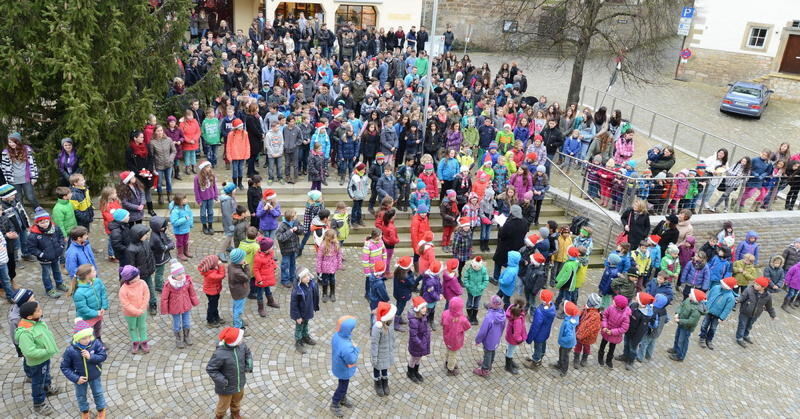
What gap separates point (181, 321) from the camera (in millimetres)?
8844

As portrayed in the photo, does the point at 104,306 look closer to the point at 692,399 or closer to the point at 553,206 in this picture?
the point at 692,399

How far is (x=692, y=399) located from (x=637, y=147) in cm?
1166

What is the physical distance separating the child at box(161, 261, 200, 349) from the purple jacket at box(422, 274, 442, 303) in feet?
11.4

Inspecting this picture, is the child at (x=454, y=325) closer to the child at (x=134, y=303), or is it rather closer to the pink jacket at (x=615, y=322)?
the pink jacket at (x=615, y=322)

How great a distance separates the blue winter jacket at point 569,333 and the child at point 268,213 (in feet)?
17.6

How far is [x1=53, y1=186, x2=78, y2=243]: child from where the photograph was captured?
9.77 meters

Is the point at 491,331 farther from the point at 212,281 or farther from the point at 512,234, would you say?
the point at 212,281

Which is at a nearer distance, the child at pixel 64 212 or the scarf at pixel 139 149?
A: the child at pixel 64 212

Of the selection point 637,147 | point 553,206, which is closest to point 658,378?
point 553,206

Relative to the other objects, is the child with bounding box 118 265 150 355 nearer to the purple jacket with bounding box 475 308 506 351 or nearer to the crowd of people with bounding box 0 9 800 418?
the crowd of people with bounding box 0 9 800 418

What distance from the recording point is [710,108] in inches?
1026

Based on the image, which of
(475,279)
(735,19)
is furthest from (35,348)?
(735,19)

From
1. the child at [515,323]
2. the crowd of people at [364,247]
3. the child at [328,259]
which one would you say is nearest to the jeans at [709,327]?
the crowd of people at [364,247]

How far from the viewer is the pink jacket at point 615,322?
9602 millimetres
